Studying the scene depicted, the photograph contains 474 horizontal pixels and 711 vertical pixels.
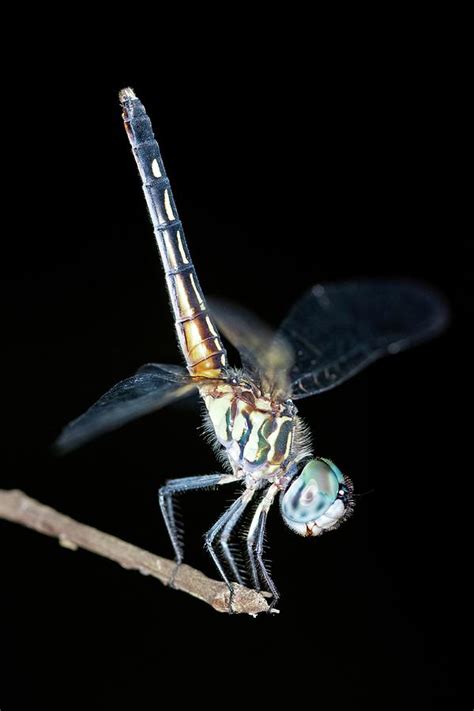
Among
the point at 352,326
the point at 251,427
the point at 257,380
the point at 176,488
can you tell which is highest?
the point at 352,326

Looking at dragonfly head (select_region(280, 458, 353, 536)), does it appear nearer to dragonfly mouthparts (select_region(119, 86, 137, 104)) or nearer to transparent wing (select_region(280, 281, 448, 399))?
transparent wing (select_region(280, 281, 448, 399))

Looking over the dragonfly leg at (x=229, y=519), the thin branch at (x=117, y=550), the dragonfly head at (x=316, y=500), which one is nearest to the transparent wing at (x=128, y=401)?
the thin branch at (x=117, y=550)

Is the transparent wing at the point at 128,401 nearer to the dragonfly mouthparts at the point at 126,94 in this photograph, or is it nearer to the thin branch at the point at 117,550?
the thin branch at the point at 117,550

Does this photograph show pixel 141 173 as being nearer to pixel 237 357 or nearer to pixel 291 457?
pixel 237 357

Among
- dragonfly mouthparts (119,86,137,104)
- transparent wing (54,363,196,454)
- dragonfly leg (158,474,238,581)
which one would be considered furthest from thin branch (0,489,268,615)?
dragonfly mouthparts (119,86,137,104)

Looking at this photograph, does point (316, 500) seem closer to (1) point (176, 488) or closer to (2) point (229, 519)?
(2) point (229, 519)

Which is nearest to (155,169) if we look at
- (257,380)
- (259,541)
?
(257,380)

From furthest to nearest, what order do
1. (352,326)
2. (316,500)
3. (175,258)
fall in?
1. (175,258)
2. (352,326)
3. (316,500)
